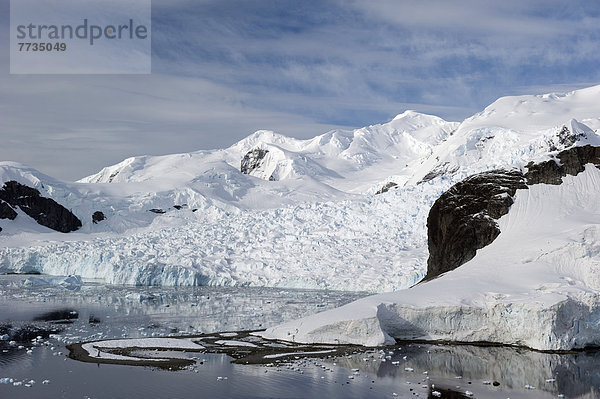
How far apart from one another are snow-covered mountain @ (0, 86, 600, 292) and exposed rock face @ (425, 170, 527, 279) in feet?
6.73

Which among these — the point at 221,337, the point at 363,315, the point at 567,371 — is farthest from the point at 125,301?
the point at 567,371

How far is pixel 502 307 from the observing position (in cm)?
2636

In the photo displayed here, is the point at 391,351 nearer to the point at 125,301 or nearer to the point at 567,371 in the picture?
the point at 567,371

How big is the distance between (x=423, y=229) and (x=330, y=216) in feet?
32.1

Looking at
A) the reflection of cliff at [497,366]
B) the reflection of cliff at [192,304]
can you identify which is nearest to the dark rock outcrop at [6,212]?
the reflection of cliff at [192,304]

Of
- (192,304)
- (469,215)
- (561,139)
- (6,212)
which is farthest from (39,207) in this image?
(469,215)

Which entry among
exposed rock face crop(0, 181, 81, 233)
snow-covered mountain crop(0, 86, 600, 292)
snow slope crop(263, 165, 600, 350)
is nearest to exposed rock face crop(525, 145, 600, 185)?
snow-covered mountain crop(0, 86, 600, 292)

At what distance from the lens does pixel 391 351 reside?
25.4m

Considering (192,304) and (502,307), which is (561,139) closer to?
(192,304)

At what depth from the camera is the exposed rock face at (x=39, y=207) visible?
287 ft

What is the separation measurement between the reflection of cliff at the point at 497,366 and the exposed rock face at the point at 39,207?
7176 centimetres

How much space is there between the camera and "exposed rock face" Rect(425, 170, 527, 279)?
119 ft

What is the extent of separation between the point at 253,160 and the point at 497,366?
157259 millimetres

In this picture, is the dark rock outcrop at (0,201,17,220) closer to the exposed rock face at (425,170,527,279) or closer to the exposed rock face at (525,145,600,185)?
the exposed rock face at (425,170,527,279)
